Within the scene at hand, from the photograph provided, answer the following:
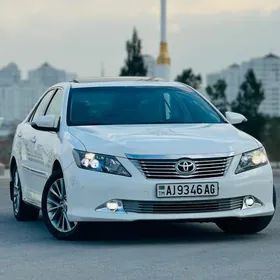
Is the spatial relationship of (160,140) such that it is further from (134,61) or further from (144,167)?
(134,61)

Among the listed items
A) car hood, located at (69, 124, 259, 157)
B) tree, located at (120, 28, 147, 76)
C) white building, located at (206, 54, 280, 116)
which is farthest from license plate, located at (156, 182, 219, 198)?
white building, located at (206, 54, 280, 116)

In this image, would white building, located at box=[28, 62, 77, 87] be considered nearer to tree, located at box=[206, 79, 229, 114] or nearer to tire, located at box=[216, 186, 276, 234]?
tree, located at box=[206, 79, 229, 114]

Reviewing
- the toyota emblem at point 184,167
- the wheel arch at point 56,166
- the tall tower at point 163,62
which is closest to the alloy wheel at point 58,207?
the wheel arch at point 56,166

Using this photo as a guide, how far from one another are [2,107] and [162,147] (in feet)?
98.9

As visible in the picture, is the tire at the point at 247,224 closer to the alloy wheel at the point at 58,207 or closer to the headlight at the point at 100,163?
the headlight at the point at 100,163

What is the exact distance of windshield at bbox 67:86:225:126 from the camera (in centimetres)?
1048

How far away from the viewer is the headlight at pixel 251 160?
31.1ft

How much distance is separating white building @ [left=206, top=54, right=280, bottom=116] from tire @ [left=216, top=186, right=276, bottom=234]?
184ft

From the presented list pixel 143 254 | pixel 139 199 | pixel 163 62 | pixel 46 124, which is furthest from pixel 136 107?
pixel 163 62

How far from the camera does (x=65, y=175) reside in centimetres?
962

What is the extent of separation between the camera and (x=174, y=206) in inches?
365

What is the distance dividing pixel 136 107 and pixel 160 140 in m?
1.28

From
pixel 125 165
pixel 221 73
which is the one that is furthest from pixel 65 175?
pixel 221 73

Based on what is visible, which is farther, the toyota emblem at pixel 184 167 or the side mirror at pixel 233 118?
the side mirror at pixel 233 118
